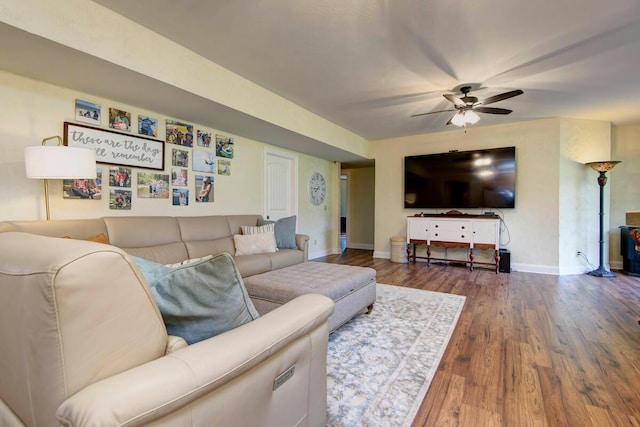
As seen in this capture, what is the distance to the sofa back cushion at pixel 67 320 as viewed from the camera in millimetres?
640

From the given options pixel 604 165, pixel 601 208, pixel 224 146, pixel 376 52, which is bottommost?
pixel 601 208

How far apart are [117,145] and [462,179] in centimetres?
501

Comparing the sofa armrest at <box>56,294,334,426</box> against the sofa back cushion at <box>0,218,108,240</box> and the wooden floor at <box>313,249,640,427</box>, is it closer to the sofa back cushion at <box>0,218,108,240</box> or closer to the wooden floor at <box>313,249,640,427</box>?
the wooden floor at <box>313,249,640,427</box>

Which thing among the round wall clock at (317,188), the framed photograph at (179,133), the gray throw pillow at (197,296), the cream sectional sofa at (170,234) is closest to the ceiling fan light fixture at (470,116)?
the cream sectional sofa at (170,234)

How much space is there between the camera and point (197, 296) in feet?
3.23

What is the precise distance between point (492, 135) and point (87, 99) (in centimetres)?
558

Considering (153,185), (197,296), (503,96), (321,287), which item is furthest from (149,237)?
(503,96)

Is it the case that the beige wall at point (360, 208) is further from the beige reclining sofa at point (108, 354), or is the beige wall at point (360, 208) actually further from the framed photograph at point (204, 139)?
the beige reclining sofa at point (108, 354)

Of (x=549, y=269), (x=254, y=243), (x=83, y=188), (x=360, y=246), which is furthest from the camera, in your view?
(x=360, y=246)

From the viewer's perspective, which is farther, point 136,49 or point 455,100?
point 455,100

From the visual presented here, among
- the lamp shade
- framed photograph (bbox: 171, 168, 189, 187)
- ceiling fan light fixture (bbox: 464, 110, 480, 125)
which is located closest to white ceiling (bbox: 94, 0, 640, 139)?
ceiling fan light fixture (bbox: 464, 110, 480, 125)

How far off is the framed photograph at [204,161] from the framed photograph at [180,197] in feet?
1.07

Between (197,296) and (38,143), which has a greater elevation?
(38,143)

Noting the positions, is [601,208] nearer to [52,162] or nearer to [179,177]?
[179,177]
